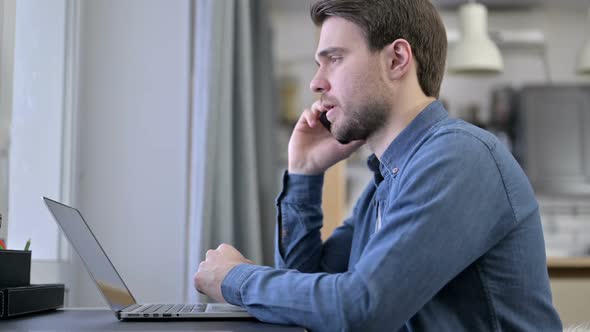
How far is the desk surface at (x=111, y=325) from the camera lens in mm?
911

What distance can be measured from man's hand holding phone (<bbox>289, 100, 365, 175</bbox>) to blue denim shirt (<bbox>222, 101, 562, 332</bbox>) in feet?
1.10

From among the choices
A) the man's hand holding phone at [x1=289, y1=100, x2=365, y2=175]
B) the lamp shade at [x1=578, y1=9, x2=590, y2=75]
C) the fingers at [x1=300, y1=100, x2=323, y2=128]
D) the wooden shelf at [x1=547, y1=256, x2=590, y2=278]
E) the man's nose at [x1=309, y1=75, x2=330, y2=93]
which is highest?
the lamp shade at [x1=578, y1=9, x2=590, y2=75]

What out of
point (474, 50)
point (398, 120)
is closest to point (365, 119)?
point (398, 120)

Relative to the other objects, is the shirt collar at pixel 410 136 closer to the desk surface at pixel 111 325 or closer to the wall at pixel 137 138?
the desk surface at pixel 111 325

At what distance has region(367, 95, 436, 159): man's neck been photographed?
1184 mm

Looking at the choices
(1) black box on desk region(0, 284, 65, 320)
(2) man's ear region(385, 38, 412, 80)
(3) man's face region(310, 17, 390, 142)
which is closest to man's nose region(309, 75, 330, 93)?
(3) man's face region(310, 17, 390, 142)

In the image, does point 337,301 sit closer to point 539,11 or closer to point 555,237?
point 555,237

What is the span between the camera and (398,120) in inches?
46.6

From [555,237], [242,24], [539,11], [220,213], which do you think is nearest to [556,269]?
[220,213]

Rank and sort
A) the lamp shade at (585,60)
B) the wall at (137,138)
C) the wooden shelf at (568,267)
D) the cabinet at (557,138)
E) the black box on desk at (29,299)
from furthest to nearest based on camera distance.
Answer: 1. the cabinet at (557,138)
2. the lamp shade at (585,60)
3. the wooden shelf at (568,267)
4. the wall at (137,138)
5. the black box on desk at (29,299)

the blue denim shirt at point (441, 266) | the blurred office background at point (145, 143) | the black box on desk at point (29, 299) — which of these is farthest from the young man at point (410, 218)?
the blurred office background at point (145, 143)

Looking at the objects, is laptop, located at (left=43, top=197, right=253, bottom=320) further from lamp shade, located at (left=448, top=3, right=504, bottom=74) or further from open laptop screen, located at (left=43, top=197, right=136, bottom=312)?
lamp shade, located at (left=448, top=3, right=504, bottom=74)

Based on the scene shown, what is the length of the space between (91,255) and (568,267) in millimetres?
1748

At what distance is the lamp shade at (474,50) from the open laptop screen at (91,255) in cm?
246
